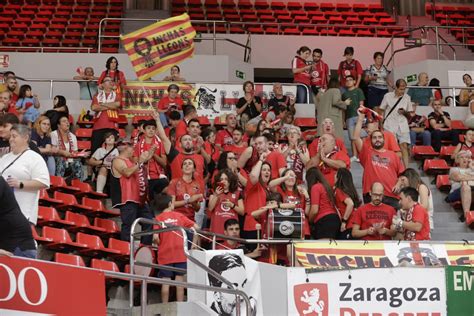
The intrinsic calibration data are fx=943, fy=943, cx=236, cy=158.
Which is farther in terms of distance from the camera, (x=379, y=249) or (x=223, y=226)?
(x=223, y=226)

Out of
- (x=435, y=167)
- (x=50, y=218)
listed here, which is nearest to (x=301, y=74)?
(x=435, y=167)

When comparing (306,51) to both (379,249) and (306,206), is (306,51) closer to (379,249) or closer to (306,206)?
(306,206)

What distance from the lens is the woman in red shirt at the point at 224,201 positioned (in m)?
11.2

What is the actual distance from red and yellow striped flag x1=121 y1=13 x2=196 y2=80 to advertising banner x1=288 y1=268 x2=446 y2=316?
22.6 ft

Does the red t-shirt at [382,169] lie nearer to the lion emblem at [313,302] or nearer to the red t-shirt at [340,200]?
the red t-shirt at [340,200]

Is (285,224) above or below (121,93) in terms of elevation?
below

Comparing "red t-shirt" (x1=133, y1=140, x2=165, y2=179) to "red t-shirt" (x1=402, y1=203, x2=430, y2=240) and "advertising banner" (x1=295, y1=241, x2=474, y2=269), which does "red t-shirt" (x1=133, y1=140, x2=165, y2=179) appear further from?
"red t-shirt" (x1=402, y1=203, x2=430, y2=240)

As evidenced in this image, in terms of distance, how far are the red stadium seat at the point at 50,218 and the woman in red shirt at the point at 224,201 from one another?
1.71 metres

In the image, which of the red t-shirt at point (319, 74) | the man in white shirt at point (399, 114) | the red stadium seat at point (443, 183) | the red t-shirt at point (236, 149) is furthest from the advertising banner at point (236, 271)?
the red t-shirt at point (319, 74)

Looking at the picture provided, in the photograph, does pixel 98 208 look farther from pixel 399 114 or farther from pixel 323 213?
pixel 399 114

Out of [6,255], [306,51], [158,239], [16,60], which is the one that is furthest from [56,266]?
[16,60]

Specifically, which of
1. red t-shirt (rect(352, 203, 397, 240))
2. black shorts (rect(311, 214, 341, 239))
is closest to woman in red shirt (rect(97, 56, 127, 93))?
black shorts (rect(311, 214, 341, 239))

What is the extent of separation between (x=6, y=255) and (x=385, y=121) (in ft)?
34.0

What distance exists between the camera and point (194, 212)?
1143cm
